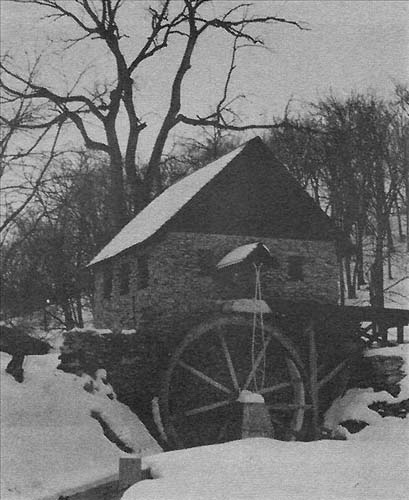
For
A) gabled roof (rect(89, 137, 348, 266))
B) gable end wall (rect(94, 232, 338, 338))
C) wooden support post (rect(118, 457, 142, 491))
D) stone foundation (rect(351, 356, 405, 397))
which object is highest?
gabled roof (rect(89, 137, 348, 266))

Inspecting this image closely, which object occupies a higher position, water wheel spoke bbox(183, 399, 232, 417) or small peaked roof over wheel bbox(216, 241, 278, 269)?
small peaked roof over wheel bbox(216, 241, 278, 269)

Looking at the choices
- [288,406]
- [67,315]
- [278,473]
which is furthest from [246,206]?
[67,315]

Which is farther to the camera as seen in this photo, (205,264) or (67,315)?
(67,315)

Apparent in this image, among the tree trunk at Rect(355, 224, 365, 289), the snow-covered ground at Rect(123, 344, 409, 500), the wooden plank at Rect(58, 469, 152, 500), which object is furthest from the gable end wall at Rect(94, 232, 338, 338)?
the snow-covered ground at Rect(123, 344, 409, 500)

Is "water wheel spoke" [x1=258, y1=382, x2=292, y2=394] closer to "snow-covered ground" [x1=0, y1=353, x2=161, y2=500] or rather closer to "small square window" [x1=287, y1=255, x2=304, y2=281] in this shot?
"snow-covered ground" [x1=0, y1=353, x2=161, y2=500]

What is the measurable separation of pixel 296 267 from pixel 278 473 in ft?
39.6

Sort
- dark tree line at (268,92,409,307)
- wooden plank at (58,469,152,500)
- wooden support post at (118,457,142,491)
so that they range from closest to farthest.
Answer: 1. wooden support post at (118,457,142,491)
2. wooden plank at (58,469,152,500)
3. dark tree line at (268,92,409,307)

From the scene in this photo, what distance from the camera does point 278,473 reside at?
561cm

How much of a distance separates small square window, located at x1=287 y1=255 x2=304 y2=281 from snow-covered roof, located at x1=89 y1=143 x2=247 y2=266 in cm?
292

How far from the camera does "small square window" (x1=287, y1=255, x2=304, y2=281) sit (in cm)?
1734

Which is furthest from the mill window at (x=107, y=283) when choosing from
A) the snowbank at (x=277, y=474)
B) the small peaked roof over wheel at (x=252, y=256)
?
the snowbank at (x=277, y=474)

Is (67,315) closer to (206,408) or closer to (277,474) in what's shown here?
(206,408)

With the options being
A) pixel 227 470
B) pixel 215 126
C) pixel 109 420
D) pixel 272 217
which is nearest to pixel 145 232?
pixel 272 217

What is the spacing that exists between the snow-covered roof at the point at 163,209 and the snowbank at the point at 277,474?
10.0m
